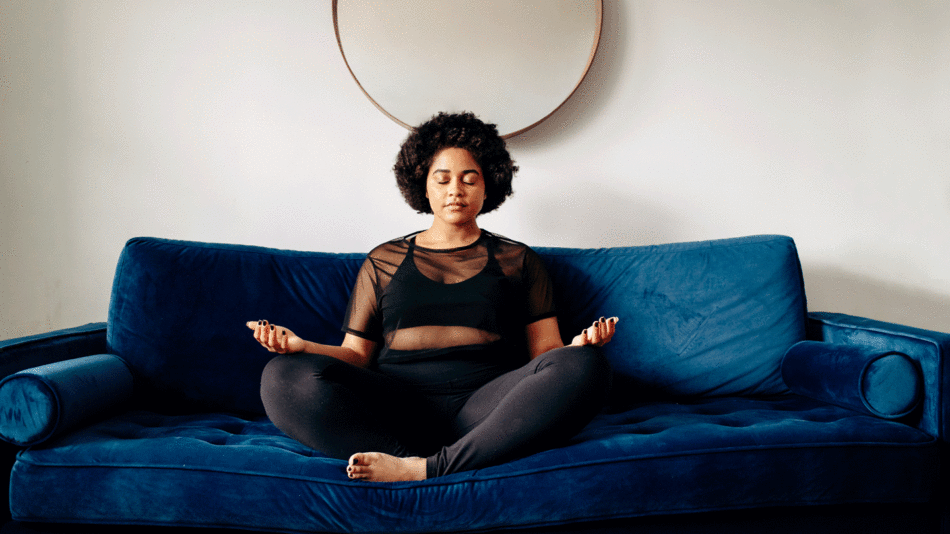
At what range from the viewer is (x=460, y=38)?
201 centimetres

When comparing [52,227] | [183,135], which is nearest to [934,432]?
[183,135]

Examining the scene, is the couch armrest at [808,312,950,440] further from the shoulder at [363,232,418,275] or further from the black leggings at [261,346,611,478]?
the shoulder at [363,232,418,275]

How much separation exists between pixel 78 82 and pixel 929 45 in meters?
3.14

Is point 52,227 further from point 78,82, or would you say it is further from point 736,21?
point 736,21

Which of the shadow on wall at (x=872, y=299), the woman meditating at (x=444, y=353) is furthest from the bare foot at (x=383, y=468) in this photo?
the shadow on wall at (x=872, y=299)

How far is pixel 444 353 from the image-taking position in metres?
1.44

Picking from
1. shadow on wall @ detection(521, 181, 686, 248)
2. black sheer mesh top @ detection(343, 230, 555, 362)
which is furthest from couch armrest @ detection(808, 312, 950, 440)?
black sheer mesh top @ detection(343, 230, 555, 362)

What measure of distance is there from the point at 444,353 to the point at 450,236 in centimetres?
37

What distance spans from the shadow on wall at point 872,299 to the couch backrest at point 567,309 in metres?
→ 0.53

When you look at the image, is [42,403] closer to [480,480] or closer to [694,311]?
[480,480]

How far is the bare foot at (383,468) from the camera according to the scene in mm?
1069

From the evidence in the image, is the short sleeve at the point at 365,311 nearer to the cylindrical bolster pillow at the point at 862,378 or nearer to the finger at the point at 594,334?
the finger at the point at 594,334

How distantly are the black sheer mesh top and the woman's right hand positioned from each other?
30cm

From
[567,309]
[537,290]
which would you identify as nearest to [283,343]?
[537,290]
